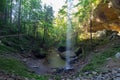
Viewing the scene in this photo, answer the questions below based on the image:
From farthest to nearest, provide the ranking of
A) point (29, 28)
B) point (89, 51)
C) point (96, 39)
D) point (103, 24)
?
point (29, 28) < point (103, 24) < point (96, 39) < point (89, 51)

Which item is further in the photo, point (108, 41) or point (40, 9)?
point (40, 9)

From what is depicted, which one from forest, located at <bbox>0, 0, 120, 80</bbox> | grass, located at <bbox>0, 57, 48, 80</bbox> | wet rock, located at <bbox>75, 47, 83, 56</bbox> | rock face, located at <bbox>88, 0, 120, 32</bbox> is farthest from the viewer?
wet rock, located at <bbox>75, 47, 83, 56</bbox>

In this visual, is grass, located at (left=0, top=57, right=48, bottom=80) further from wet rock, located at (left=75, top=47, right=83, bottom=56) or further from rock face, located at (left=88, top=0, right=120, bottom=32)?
rock face, located at (left=88, top=0, right=120, bottom=32)

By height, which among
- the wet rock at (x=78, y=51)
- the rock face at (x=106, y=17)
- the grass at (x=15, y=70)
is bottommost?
the wet rock at (x=78, y=51)

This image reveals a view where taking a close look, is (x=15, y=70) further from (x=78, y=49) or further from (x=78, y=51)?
(x=78, y=49)

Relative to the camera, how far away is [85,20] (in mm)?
32656

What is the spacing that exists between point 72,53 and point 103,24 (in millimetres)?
5670

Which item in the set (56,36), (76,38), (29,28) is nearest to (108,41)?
(76,38)

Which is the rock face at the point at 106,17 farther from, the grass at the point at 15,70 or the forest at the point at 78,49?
the grass at the point at 15,70

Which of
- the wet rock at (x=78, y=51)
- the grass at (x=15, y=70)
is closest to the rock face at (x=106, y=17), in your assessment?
the wet rock at (x=78, y=51)

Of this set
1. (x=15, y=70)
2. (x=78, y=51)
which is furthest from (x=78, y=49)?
(x=15, y=70)

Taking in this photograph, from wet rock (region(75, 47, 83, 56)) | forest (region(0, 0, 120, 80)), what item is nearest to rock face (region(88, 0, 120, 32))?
forest (region(0, 0, 120, 80))

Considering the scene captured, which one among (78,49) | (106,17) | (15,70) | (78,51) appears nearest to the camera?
(15,70)

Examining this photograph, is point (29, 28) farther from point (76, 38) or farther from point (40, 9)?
point (76, 38)
